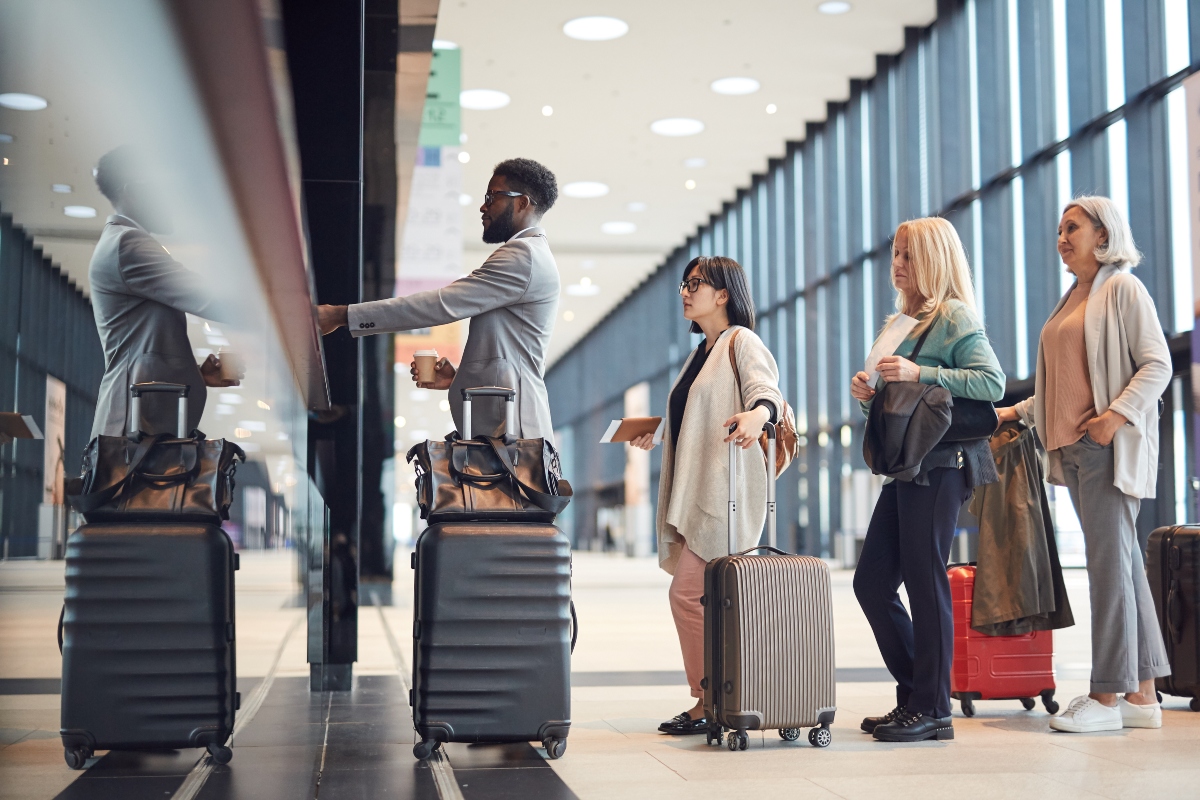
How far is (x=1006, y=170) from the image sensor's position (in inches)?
452

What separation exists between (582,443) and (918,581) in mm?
29493

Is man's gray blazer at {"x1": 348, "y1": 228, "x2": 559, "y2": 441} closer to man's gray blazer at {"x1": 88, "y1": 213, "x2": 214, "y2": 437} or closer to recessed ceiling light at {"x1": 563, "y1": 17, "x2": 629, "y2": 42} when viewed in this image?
man's gray blazer at {"x1": 88, "y1": 213, "x2": 214, "y2": 437}

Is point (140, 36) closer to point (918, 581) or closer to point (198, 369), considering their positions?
point (198, 369)

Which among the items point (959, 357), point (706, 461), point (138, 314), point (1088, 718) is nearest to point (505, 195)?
point (706, 461)

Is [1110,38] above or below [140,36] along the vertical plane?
above

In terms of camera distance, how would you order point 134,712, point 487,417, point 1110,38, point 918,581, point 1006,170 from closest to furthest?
point 134,712
point 487,417
point 918,581
point 1110,38
point 1006,170

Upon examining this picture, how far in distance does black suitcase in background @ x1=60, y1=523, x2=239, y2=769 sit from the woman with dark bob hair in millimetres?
1365

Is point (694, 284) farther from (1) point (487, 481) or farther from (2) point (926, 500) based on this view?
(1) point (487, 481)

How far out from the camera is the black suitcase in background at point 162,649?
7.57ft

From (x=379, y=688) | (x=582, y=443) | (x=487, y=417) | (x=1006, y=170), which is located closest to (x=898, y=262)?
(x=487, y=417)

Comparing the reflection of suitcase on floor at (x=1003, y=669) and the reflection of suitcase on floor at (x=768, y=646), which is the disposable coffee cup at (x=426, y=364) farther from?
the reflection of suitcase on floor at (x=1003, y=669)

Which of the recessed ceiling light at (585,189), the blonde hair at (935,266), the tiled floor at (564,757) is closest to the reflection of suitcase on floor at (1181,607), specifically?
the tiled floor at (564,757)

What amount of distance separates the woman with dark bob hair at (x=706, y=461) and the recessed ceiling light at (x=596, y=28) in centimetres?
1003

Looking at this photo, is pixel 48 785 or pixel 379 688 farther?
pixel 379 688
